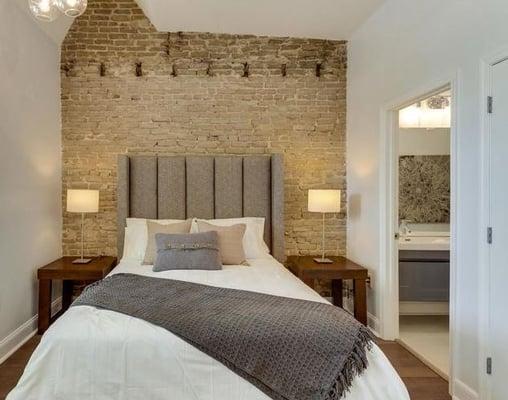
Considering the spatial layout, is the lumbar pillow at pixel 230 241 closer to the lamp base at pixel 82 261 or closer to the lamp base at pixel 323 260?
the lamp base at pixel 323 260

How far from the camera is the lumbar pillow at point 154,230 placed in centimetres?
368

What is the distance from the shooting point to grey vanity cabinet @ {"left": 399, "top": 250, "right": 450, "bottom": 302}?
4.04m

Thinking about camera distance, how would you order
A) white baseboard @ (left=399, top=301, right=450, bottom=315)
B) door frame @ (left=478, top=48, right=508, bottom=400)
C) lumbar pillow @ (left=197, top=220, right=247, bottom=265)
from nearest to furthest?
door frame @ (left=478, top=48, right=508, bottom=400)
lumbar pillow @ (left=197, top=220, right=247, bottom=265)
white baseboard @ (left=399, top=301, right=450, bottom=315)

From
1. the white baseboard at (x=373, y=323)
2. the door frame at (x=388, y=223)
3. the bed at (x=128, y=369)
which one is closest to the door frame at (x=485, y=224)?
the bed at (x=128, y=369)

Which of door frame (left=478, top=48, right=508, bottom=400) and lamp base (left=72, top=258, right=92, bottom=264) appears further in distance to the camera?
lamp base (left=72, top=258, right=92, bottom=264)

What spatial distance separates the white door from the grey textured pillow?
2002 mm

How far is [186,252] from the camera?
134 inches

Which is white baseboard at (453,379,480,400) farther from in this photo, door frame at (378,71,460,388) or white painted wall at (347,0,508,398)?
door frame at (378,71,460,388)

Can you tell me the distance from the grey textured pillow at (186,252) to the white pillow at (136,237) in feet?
1.43

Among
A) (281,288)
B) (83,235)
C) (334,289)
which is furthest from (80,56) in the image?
(334,289)

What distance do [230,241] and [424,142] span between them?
8.54 feet

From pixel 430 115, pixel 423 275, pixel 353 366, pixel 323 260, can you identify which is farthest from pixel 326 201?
pixel 353 366

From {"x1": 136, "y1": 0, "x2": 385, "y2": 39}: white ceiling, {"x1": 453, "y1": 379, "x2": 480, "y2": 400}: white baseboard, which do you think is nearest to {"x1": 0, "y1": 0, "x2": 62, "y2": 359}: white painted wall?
{"x1": 136, "y1": 0, "x2": 385, "y2": 39}: white ceiling

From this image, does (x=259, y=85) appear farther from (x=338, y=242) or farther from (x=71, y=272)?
(x=71, y=272)
